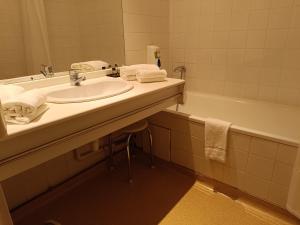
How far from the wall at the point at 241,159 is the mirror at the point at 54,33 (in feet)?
2.62

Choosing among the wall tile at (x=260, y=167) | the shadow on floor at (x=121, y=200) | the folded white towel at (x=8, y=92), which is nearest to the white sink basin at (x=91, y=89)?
the folded white towel at (x=8, y=92)

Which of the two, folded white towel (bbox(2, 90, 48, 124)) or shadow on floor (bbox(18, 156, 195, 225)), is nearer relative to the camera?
folded white towel (bbox(2, 90, 48, 124))

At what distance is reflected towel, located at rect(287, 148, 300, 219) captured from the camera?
122 cm

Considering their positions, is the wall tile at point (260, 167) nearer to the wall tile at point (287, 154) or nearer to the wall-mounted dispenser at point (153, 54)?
the wall tile at point (287, 154)

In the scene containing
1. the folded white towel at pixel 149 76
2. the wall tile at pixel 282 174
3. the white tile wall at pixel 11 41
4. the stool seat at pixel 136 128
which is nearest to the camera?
the white tile wall at pixel 11 41

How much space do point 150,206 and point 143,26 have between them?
156 cm

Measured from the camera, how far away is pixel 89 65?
1.62 metres

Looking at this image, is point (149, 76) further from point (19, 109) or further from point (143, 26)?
point (19, 109)

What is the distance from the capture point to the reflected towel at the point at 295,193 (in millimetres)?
1216

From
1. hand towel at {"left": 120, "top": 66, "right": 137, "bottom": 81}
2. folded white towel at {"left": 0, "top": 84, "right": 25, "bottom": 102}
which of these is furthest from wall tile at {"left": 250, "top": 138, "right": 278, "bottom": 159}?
folded white towel at {"left": 0, "top": 84, "right": 25, "bottom": 102}

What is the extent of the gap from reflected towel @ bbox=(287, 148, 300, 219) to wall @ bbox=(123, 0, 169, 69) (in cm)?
148

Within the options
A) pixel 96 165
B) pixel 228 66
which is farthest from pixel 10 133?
pixel 228 66

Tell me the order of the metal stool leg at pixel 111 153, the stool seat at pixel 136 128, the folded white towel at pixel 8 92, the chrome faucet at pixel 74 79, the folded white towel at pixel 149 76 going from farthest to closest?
the metal stool leg at pixel 111 153, the stool seat at pixel 136 128, the folded white towel at pixel 149 76, the chrome faucet at pixel 74 79, the folded white towel at pixel 8 92

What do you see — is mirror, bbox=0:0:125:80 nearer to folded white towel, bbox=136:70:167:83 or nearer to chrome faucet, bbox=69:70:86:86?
chrome faucet, bbox=69:70:86:86
